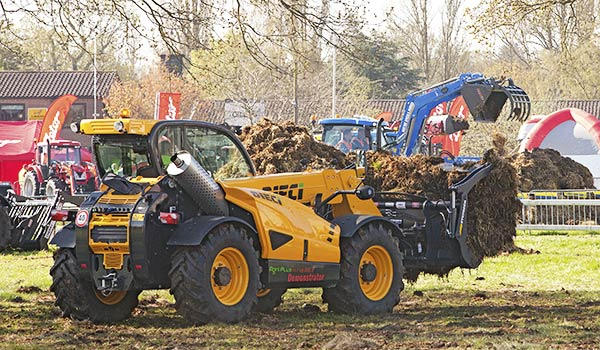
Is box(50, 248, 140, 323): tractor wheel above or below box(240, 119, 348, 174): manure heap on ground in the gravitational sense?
below

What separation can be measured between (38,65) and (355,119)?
176 ft

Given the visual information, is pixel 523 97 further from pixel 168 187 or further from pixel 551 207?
pixel 168 187

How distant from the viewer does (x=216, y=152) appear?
11.6 meters

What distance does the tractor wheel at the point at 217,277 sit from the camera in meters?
10.4

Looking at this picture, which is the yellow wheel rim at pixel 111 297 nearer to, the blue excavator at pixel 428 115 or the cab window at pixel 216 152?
the cab window at pixel 216 152

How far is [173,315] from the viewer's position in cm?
1200

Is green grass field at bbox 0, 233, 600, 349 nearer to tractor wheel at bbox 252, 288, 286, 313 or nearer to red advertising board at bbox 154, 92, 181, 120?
tractor wheel at bbox 252, 288, 286, 313

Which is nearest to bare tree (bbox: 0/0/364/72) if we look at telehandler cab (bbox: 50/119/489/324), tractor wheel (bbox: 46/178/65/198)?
telehandler cab (bbox: 50/119/489/324)

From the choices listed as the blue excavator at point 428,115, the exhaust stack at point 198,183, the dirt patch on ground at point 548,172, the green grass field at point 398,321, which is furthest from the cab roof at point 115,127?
the dirt patch on ground at point 548,172

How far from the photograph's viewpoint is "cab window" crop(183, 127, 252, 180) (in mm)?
11383

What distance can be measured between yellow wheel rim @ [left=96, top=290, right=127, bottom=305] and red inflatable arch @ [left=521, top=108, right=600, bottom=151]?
30.3 meters

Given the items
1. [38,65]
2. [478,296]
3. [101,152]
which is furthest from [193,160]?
[38,65]

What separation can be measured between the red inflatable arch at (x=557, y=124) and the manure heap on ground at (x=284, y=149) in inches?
932

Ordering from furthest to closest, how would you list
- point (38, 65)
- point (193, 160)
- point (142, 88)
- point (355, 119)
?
1. point (38, 65)
2. point (142, 88)
3. point (355, 119)
4. point (193, 160)
